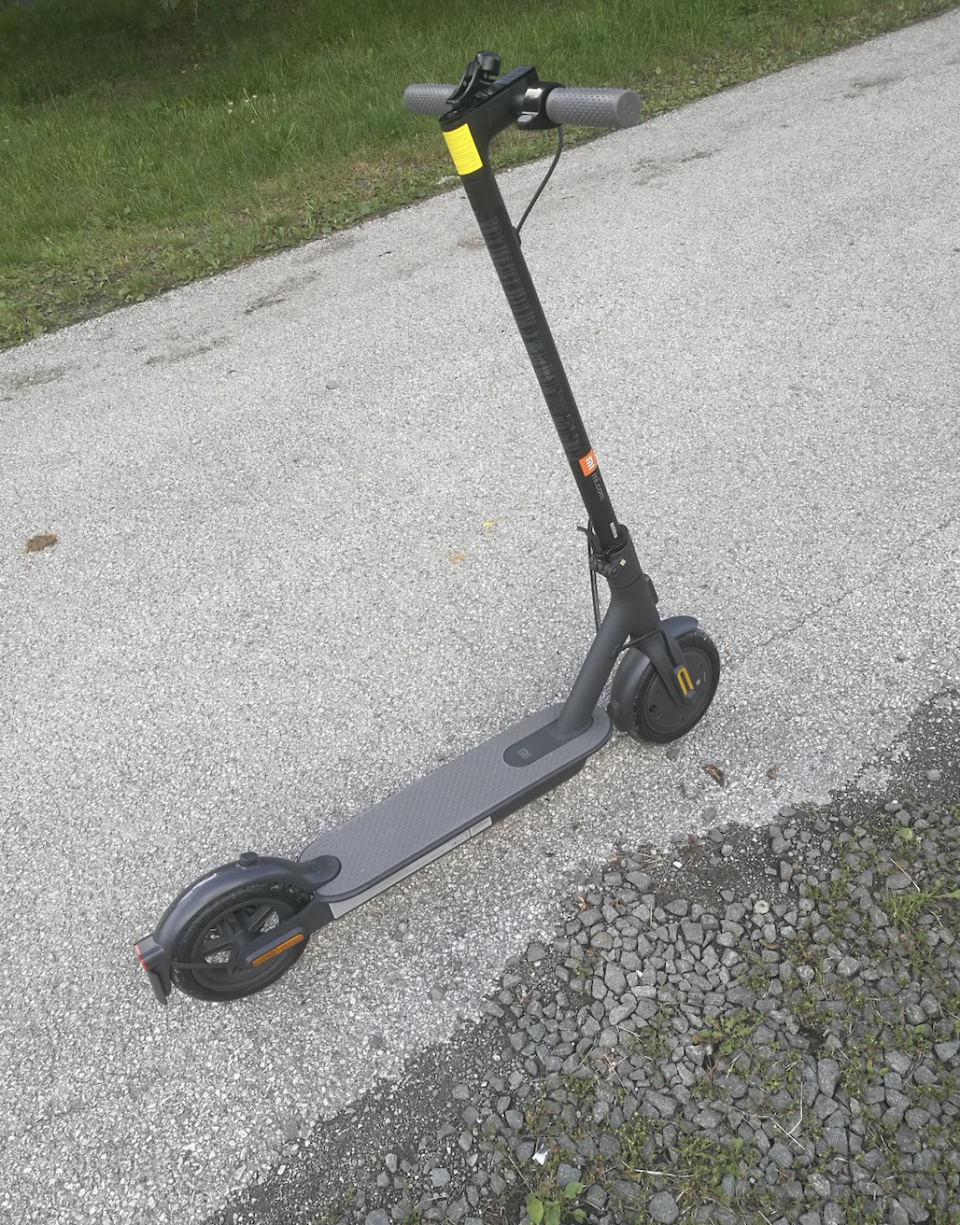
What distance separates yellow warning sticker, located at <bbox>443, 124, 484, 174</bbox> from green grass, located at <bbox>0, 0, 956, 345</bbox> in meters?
4.49

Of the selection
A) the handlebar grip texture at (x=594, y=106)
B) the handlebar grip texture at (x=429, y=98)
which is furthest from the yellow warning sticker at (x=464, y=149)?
the handlebar grip texture at (x=429, y=98)

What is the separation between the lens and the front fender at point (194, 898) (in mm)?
2324

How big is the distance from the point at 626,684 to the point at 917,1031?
112cm

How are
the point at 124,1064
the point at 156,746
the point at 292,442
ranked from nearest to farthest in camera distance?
1. the point at 124,1064
2. the point at 156,746
3. the point at 292,442

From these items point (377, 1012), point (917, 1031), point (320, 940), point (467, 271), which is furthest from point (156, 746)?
point (467, 271)

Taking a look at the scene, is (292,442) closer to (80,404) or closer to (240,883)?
(80,404)

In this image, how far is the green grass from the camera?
6402mm

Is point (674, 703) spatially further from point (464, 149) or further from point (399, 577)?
point (464, 149)

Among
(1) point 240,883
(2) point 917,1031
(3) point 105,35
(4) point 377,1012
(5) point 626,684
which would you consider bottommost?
(2) point 917,1031

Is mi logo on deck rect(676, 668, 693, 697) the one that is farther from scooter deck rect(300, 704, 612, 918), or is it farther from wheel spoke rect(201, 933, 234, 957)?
wheel spoke rect(201, 933, 234, 957)

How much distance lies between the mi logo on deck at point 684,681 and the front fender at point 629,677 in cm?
10

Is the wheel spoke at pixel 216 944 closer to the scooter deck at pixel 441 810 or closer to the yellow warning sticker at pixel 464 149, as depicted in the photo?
the scooter deck at pixel 441 810

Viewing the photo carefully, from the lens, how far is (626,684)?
111 inches

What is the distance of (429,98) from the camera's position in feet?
7.87
